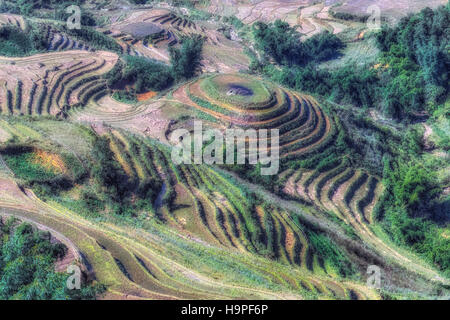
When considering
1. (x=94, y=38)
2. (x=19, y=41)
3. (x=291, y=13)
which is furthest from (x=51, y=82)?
(x=291, y=13)

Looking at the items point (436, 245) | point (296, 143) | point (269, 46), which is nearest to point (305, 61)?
point (269, 46)

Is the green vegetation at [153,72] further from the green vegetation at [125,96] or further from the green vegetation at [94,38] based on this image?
the green vegetation at [94,38]

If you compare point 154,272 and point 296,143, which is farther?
point 296,143

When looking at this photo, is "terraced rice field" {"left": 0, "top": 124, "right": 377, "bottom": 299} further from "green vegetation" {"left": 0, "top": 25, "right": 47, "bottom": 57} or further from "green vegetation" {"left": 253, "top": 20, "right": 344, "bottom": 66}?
"green vegetation" {"left": 253, "top": 20, "right": 344, "bottom": 66}

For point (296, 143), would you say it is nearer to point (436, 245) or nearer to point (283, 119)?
point (283, 119)

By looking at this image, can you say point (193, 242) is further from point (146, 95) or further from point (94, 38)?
point (94, 38)

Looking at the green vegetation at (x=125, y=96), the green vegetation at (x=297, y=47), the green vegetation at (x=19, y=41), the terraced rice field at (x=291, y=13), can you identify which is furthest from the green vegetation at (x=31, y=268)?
the terraced rice field at (x=291, y=13)
